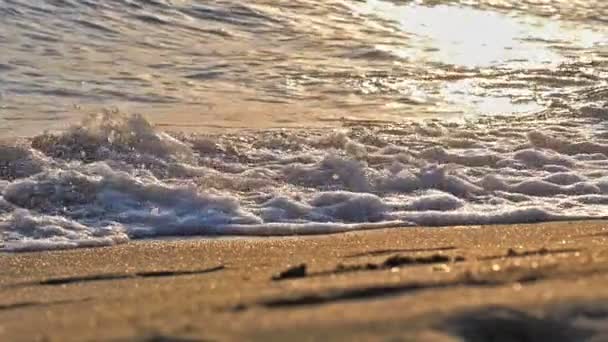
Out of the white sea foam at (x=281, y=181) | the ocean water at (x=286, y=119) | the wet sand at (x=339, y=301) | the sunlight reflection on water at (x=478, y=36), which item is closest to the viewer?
the wet sand at (x=339, y=301)

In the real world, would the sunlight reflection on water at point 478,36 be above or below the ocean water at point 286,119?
above

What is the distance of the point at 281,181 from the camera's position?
5301 mm

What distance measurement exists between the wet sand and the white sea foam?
1.18 metres

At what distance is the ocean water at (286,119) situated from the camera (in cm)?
475

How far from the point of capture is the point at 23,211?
4594 mm

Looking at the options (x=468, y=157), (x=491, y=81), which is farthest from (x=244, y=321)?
(x=491, y=81)

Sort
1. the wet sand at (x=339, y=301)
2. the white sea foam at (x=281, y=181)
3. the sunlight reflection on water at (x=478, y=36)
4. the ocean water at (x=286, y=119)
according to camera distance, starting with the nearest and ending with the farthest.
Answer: the wet sand at (x=339, y=301) < the white sea foam at (x=281, y=181) < the ocean water at (x=286, y=119) < the sunlight reflection on water at (x=478, y=36)

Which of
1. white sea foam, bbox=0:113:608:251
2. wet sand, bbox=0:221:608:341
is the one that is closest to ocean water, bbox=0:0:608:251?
white sea foam, bbox=0:113:608:251

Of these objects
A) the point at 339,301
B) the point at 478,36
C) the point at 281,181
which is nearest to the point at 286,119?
the point at 281,181

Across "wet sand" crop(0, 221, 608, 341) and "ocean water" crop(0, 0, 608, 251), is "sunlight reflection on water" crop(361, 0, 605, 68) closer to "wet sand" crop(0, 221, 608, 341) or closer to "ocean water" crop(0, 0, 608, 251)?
"ocean water" crop(0, 0, 608, 251)

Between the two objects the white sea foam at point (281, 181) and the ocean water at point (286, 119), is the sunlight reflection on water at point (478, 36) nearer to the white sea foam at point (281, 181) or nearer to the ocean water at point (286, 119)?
the ocean water at point (286, 119)

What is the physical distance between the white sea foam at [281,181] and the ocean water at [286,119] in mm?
14

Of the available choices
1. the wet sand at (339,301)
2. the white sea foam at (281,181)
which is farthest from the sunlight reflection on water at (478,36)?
the wet sand at (339,301)

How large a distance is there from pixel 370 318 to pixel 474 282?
0.41 m
